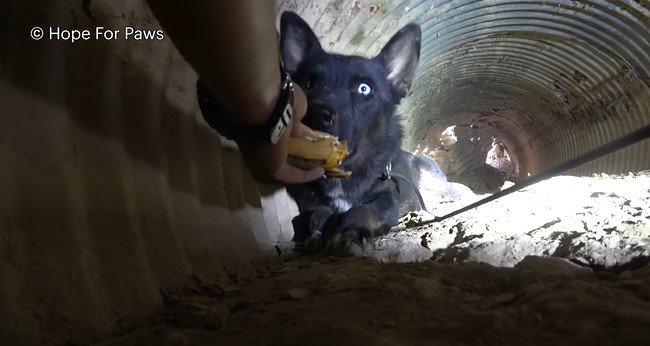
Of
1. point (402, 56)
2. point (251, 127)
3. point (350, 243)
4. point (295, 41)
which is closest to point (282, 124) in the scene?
point (251, 127)

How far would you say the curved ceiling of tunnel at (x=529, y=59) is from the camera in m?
4.11

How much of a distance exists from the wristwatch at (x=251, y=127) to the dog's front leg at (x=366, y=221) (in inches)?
41.3

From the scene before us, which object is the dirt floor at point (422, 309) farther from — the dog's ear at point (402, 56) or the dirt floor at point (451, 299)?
the dog's ear at point (402, 56)

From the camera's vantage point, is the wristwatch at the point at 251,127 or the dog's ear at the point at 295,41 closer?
the wristwatch at the point at 251,127

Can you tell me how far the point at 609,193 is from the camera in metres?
2.91

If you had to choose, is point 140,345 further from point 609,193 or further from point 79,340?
point 609,193

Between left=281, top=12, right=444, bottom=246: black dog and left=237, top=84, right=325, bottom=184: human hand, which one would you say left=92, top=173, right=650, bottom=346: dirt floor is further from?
left=281, top=12, right=444, bottom=246: black dog

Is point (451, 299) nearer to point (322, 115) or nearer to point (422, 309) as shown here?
point (422, 309)

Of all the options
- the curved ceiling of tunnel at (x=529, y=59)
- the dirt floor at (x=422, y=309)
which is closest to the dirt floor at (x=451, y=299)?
the dirt floor at (x=422, y=309)

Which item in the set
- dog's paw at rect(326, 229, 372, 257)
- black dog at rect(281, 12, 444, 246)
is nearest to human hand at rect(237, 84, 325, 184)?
dog's paw at rect(326, 229, 372, 257)

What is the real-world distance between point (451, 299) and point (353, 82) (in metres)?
2.33

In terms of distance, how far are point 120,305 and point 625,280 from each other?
1.47 metres

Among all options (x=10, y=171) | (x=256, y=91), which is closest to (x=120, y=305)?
(x=10, y=171)

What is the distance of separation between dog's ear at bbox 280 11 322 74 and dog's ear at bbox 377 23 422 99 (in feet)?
2.12
